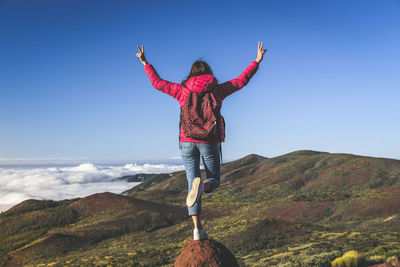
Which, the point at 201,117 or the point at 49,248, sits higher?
the point at 201,117

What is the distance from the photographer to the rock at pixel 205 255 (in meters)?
7.09

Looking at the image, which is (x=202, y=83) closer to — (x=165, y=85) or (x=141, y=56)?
(x=165, y=85)

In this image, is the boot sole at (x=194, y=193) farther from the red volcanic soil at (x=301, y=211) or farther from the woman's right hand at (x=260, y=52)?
the red volcanic soil at (x=301, y=211)

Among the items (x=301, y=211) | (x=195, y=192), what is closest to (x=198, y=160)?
→ (x=195, y=192)

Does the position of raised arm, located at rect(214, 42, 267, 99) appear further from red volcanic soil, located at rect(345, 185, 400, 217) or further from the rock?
red volcanic soil, located at rect(345, 185, 400, 217)

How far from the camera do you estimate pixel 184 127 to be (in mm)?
5926

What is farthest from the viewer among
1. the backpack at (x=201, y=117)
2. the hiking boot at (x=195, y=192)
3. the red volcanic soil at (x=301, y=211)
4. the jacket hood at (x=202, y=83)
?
the red volcanic soil at (x=301, y=211)

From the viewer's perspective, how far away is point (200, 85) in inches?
233

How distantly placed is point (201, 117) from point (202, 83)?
2.02 feet

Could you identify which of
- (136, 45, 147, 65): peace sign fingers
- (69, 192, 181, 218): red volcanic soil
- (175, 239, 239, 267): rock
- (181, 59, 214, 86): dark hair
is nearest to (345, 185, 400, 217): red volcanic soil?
(69, 192, 181, 218): red volcanic soil

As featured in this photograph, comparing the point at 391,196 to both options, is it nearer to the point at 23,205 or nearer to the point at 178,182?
the point at 23,205

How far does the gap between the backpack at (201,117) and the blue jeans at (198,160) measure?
0.19 metres

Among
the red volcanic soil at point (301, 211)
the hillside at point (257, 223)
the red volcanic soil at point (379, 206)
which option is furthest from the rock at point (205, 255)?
the red volcanic soil at point (301, 211)

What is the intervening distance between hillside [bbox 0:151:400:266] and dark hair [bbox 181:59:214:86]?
8.06m
